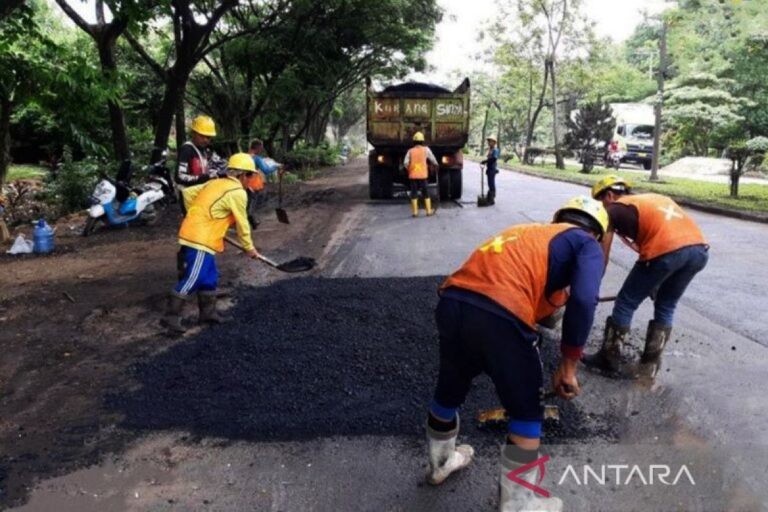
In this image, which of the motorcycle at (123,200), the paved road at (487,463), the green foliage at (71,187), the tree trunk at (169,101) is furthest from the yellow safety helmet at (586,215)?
the green foliage at (71,187)

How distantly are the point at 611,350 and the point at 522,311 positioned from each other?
83.3 inches

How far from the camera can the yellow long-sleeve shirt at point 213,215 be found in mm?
4816

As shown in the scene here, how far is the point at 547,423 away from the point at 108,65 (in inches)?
413

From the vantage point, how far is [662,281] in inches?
160

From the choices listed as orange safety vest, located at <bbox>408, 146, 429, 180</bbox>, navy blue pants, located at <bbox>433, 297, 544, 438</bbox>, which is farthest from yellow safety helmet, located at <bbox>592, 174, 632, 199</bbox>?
orange safety vest, located at <bbox>408, 146, 429, 180</bbox>

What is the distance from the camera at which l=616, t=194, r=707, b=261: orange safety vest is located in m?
3.91

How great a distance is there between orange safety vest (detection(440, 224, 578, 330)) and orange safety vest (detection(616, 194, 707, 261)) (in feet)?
5.66

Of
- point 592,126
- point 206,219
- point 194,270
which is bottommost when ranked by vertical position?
point 194,270

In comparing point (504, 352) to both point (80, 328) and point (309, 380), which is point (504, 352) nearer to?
Result: point (309, 380)

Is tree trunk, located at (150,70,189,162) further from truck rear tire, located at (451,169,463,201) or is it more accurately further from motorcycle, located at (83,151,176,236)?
truck rear tire, located at (451,169,463,201)

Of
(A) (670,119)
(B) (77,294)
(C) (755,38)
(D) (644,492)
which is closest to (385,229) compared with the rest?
(B) (77,294)

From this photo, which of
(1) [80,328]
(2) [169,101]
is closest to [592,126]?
(2) [169,101]

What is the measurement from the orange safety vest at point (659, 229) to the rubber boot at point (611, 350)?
0.50 m

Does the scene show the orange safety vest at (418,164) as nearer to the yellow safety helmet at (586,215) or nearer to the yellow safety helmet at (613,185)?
the yellow safety helmet at (613,185)
